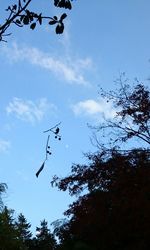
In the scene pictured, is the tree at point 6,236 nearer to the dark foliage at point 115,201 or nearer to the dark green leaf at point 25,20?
the dark foliage at point 115,201

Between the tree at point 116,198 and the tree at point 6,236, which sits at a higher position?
the tree at point 6,236

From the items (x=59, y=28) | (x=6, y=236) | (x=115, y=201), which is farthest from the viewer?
(x=6, y=236)

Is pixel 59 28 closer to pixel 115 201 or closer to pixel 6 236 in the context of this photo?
pixel 115 201

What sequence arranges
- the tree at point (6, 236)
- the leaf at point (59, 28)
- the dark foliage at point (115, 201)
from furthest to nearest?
the tree at point (6, 236) → the dark foliage at point (115, 201) → the leaf at point (59, 28)

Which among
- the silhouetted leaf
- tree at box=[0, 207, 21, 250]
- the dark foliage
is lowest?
the silhouetted leaf

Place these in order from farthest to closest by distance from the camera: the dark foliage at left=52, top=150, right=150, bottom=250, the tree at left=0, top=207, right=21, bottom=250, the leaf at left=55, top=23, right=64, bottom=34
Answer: the tree at left=0, top=207, right=21, bottom=250 < the dark foliage at left=52, top=150, right=150, bottom=250 < the leaf at left=55, top=23, right=64, bottom=34

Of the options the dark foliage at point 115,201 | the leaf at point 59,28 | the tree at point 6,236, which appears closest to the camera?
the leaf at point 59,28

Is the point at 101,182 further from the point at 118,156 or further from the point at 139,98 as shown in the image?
the point at 139,98

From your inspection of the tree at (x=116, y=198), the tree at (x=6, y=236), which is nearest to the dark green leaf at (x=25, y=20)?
the tree at (x=116, y=198)

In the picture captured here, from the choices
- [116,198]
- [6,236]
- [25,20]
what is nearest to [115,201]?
[116,198]

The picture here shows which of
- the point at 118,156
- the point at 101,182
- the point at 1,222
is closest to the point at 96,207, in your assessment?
the point at 101,182

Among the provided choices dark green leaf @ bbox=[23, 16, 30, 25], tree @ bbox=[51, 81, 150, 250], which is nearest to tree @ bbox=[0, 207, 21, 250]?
tree @ bbox=[51, 81, 150, 250]

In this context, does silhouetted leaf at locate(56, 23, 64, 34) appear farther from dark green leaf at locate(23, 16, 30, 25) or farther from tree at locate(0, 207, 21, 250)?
tree at locate(0, 207, 21, 250)

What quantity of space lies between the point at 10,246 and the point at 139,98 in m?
18.7
